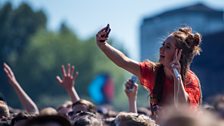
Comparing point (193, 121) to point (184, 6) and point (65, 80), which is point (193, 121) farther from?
point (184, 6)

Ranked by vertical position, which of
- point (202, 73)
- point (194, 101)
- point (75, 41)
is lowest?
point (194, 101)

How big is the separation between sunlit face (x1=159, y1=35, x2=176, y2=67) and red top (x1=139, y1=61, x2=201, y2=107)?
162mm

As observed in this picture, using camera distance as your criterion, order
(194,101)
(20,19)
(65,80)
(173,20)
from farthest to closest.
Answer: (20,19) → (173,20) → (65,80) → (194,101)

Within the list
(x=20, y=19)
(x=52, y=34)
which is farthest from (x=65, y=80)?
(x=52, y=34)

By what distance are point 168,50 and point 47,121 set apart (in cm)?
205

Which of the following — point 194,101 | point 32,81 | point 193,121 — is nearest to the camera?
point 193,121

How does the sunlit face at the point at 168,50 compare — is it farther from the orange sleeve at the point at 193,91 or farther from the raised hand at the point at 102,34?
the raised hand at the point at 102,34

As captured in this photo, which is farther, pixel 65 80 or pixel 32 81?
pixel 32 81

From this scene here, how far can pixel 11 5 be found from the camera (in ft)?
260

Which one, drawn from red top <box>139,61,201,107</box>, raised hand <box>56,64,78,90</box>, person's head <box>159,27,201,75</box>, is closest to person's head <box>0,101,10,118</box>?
raised hand <box>56,64,78,90</box>

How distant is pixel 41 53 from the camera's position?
3063 inches

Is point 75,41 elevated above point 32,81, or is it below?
above

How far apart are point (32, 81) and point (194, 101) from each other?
68.0m

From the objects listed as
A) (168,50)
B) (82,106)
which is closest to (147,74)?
(168,50)
